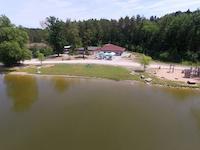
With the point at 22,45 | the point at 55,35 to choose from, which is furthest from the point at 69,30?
the point at 22,45

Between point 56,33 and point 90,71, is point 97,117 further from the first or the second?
point 56,33

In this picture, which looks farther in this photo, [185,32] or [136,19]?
[136,19]

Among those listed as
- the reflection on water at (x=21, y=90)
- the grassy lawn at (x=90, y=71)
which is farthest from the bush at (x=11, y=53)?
the reflection on water at (x=21, y=90)

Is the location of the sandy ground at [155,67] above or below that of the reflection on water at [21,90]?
above

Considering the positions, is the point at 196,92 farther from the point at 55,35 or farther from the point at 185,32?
the point at 55,35

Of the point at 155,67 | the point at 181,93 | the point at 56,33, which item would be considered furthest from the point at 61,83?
the point at 56,33

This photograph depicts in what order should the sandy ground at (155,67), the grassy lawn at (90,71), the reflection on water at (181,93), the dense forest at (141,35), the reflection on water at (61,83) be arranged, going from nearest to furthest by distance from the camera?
1. the reflection on water at (181,93)
2. the reflection on water at (61,83)
3. the sandy ground at (155,67)
4. the grassy lawn at (90,71)
5. the dense forest at (141,35)

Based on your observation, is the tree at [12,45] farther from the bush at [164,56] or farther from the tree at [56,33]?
the bush at [164,56]
